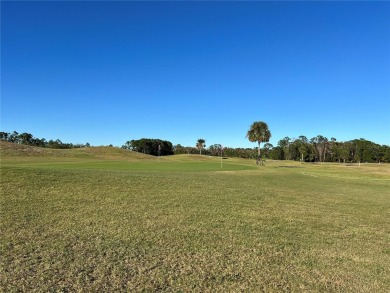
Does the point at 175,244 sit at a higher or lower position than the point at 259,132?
lower

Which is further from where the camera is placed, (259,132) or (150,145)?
(150,145)

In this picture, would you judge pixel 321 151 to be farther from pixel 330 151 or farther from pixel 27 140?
pixel 27 140

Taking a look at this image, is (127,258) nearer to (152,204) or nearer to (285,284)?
(285,284)

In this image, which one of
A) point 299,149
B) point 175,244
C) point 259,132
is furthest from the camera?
point 299,149

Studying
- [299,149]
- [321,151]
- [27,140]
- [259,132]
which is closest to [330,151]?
[321,151]

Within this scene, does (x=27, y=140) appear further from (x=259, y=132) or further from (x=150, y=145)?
(x=259, y=132)

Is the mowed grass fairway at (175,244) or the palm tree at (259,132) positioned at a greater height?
the palm tree at (259,132)

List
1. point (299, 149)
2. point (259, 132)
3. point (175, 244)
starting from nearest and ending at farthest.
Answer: point (175, 244) → point (259, 132) → point (299, 149)

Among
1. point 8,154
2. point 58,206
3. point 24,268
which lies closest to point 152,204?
point 58,206

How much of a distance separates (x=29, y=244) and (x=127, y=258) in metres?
1.79

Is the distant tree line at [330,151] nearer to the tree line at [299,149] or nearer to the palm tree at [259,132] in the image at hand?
the tree line at [299,149]

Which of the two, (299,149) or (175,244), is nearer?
(175,244)

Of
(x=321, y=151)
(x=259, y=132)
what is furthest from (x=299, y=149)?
(x=259, y=132)

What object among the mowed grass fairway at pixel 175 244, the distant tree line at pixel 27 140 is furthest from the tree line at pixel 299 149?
the mowed grass fairway at pixel 175 244
